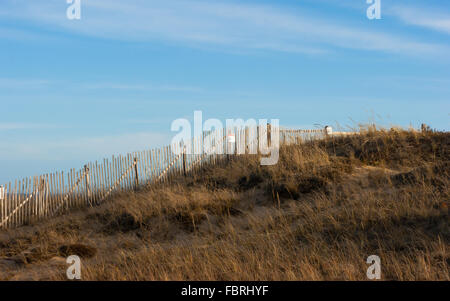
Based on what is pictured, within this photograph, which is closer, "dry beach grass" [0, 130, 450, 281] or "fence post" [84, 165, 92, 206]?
"dry beach grass" [0, 130, 450, 281]

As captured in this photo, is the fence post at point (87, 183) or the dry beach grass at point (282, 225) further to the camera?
the fence post at point (87, 183)

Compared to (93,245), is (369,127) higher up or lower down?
higher up

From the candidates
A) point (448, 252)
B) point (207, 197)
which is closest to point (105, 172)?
point (207, 197)

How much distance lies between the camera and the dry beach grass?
7.38 metres

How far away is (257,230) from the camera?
32.4ft

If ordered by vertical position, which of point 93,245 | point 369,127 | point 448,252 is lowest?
point 93,245

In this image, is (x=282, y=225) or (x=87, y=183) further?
(x=87, y=183)

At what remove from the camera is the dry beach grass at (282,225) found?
24.2ft

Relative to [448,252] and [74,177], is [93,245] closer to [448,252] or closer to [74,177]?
[74,177]

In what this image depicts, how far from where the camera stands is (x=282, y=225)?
9.89m
